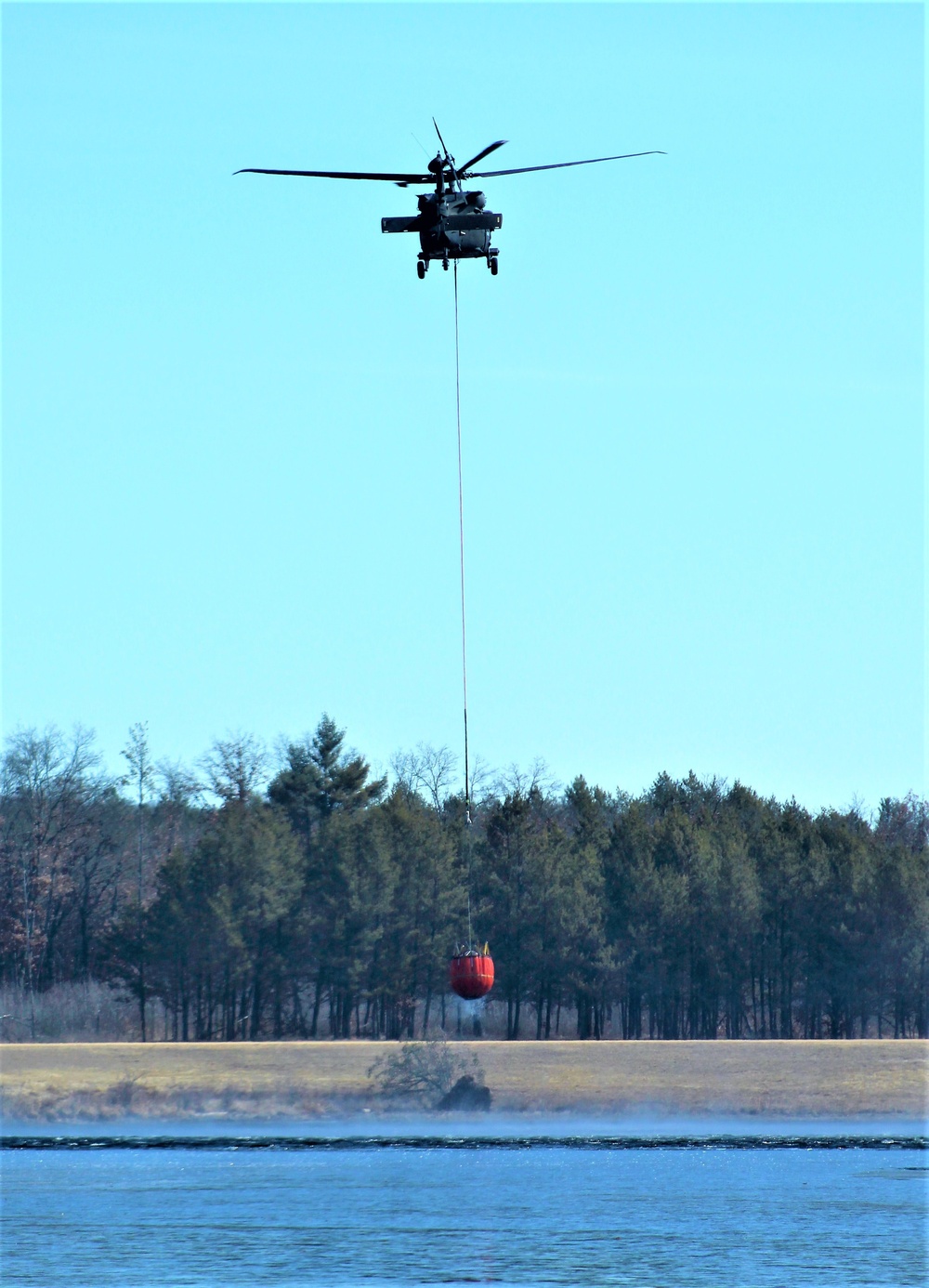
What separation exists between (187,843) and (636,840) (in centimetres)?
2348

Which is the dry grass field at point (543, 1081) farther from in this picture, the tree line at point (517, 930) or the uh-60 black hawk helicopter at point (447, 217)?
the uh-60 black hawk helicopter at point (447, 217)

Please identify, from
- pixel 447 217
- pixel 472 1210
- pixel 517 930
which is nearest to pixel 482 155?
pixel 447 217

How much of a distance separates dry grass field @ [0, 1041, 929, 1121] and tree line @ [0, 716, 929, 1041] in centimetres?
1078

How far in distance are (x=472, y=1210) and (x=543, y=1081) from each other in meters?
14.8

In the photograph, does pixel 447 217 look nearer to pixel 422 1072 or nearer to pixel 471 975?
pixel 471 975

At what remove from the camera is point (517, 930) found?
74188 mm

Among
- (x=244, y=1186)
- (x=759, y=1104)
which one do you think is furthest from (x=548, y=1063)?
(x=244, y=1186)

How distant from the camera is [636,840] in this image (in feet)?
247

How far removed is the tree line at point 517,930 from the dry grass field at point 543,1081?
10781mm

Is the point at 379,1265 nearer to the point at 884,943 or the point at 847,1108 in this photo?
the point at 847,1108

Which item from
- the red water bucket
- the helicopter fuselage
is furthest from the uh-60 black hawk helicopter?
the red water bucket

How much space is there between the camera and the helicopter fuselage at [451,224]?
1076 inches

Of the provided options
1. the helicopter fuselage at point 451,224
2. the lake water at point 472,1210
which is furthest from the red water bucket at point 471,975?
the helicopter fuselage at point 451,224

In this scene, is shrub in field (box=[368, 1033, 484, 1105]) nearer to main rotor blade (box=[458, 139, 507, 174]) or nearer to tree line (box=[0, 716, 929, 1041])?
tree line (box=[0, 716, 929, 1041])
